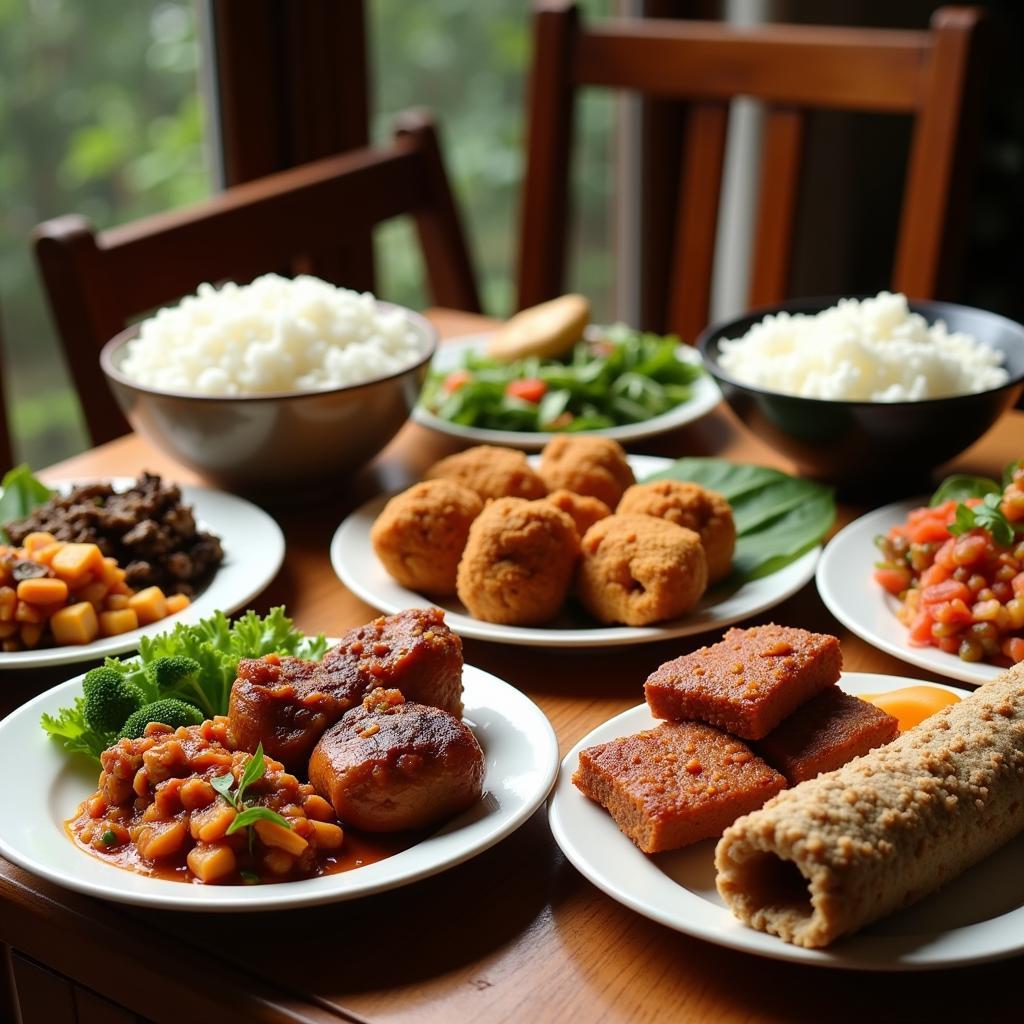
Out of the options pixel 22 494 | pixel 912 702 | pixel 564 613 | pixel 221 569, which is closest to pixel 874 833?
pixel 912 702

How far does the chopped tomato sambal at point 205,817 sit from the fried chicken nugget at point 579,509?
701mm

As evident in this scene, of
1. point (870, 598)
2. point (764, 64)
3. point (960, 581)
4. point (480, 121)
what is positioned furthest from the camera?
point (480, 121)

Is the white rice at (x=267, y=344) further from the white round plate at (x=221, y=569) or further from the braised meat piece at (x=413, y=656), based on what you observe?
the braised meat piece at (x=413, y=656)

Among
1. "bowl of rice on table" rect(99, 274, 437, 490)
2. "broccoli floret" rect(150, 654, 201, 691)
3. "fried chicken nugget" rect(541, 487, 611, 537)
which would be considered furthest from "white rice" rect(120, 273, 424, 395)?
"broccoli floret" rect(150, 654, 201, 691)

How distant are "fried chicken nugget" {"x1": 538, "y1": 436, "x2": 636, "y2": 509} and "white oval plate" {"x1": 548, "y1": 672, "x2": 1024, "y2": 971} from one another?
69 centimetres

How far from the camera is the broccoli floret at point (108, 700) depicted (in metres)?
1.43

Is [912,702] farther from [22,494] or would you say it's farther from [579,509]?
[22,494]

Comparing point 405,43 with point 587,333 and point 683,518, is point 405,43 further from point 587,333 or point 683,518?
point 683,518

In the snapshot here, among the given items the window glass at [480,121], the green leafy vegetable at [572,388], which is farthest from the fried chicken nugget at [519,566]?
the window glass at [480,121]

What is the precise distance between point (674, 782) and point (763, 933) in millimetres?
196

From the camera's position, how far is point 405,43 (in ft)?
13.1

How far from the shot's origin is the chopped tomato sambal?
1229 millimetres

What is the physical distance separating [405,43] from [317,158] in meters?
0.56

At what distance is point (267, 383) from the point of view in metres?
2.12
